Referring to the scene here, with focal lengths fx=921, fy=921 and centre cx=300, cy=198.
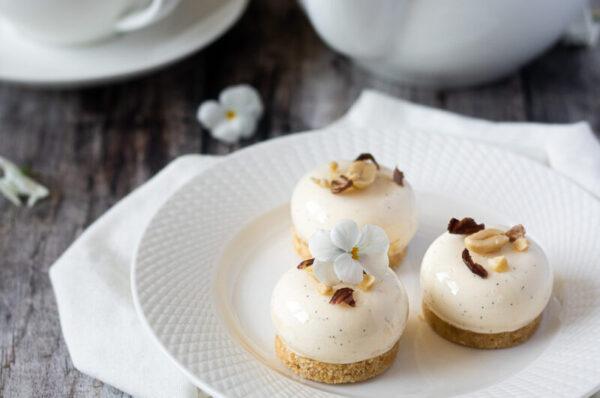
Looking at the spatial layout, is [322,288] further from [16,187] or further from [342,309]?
[16,187]

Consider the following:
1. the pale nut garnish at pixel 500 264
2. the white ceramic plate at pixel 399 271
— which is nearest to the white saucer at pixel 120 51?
the white ceramic plate at pixel 399 271

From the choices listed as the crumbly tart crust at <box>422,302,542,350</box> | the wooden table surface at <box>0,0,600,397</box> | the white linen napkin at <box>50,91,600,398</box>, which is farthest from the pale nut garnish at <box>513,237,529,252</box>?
the wooden table surface at <box>0,0,600,397</box>

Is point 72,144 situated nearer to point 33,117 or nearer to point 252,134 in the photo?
point 33,117

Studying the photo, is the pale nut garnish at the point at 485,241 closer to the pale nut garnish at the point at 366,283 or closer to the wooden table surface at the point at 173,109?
the pale nut garnish at the point at 366,283

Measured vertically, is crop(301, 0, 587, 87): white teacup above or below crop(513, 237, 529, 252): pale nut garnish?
below

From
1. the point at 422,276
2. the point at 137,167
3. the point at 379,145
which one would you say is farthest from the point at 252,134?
the point at 422,276

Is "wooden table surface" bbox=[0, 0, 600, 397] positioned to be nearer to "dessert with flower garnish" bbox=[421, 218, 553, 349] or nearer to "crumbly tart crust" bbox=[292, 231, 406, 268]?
"crumbly tart crust" bbox=[292, 231, 406, 268]

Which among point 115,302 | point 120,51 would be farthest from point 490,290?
point 120,51
